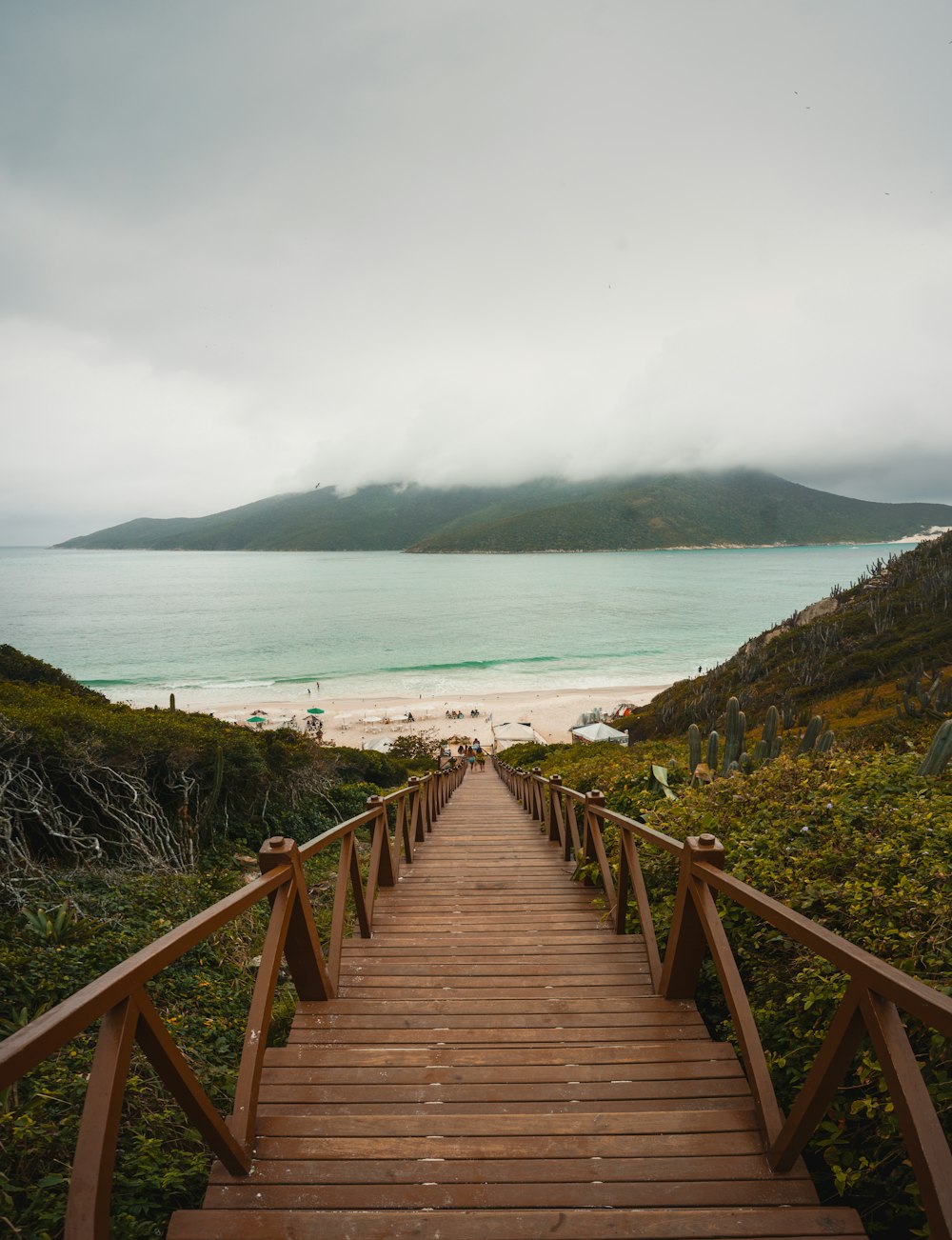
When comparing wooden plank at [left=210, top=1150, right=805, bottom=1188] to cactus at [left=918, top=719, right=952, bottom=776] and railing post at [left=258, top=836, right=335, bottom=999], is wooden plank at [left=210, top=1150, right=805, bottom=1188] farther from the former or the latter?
cactus at [left=918, top=719, right=952, bottom=776]

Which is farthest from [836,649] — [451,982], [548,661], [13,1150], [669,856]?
[548,661]

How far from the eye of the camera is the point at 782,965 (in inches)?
112

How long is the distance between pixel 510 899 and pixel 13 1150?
332 centimetres

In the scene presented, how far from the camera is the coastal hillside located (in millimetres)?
16172

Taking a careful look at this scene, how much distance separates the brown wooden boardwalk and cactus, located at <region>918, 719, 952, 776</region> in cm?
341

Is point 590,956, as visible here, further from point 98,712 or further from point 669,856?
point 98,712

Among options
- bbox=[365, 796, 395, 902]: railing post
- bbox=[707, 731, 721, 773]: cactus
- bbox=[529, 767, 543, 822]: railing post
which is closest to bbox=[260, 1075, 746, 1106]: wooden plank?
bbox=[365, 796, 395, 902]: railing post

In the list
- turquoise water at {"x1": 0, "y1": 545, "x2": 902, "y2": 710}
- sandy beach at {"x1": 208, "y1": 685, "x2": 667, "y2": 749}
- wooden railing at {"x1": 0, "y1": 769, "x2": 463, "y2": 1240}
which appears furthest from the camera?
turquoise water at {"x1": 0, "y1": 545, "x2": 902, "y2": 710}

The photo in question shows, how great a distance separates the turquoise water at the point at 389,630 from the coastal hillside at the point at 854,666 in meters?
18.3

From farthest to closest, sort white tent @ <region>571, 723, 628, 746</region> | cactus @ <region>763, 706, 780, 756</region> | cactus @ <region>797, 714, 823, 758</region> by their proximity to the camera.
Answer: white tent @ <region>571, 723, 628, 746</region>
cactus @ <region>797, 714, 823, 758</region>
cactus @ <region>763, 706, 780, 756</region>

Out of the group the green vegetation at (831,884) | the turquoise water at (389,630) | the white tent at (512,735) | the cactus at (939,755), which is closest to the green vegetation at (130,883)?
the green vegetation at (831,884)

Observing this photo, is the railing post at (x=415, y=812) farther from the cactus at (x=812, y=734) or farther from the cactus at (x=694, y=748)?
the cactus at (x=812, y=734)

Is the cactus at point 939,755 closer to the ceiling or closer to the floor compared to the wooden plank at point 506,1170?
closer to the ceiling

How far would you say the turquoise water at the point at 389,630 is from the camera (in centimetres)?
4781
